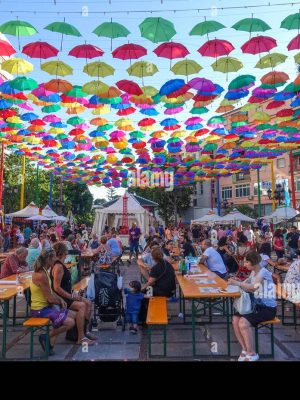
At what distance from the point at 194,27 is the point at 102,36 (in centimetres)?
207

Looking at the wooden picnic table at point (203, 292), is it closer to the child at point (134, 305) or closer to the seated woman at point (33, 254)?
the child at point (134, 305)

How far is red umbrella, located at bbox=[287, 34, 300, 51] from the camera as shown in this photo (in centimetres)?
780

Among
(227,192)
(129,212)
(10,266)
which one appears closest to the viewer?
(10,266)

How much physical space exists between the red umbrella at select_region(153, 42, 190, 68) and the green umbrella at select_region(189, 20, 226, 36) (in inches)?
24.0

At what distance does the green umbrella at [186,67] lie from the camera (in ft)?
30.1

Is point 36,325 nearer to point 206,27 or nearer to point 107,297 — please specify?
point 107,297

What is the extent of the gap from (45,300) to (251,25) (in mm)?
7001

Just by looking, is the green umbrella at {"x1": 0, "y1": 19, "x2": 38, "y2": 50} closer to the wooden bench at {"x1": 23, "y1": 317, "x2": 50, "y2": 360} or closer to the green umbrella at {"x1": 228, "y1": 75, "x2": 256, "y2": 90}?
the green umbrella at {"x1": 228, "y1": 75, "x2": 256, "y2": 90}

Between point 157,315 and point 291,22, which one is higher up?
point 291,22

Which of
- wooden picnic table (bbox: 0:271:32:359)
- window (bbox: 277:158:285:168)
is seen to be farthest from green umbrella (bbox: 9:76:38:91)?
window (bbox: 277:158:285:168)

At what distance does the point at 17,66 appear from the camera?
29.2 feet

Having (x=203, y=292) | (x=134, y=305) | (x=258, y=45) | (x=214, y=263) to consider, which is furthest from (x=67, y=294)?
(x=258, y=45)
